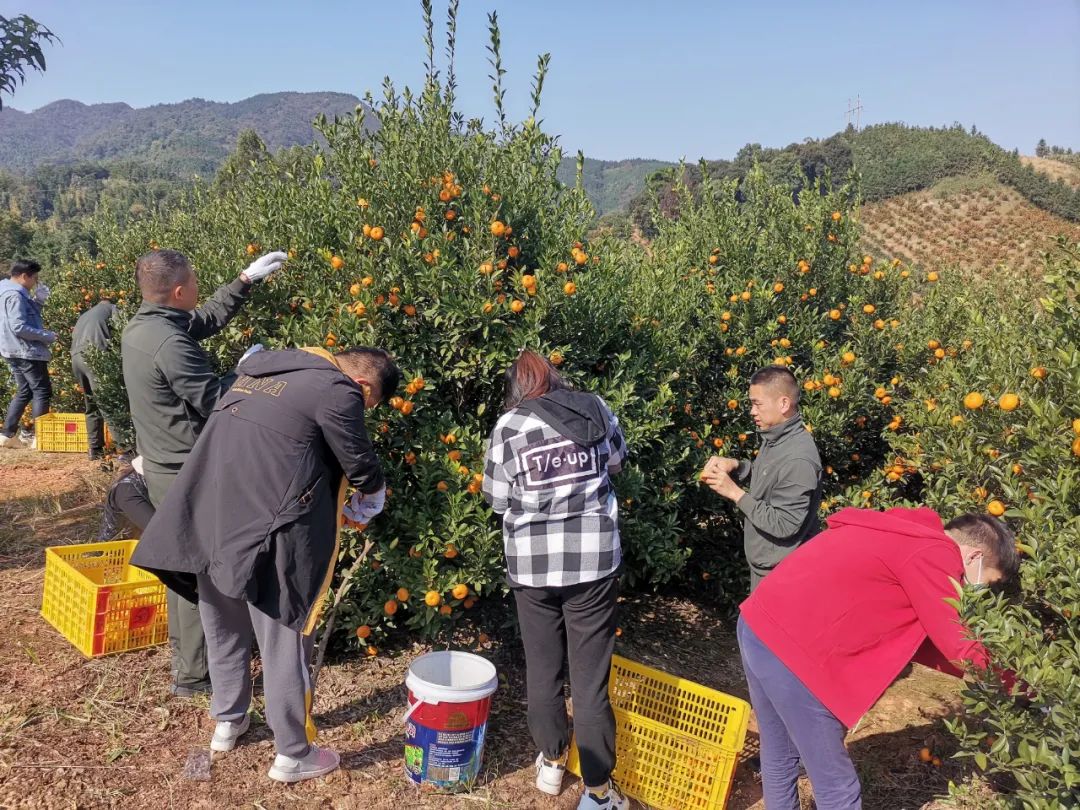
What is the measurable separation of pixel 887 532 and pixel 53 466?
8749mm

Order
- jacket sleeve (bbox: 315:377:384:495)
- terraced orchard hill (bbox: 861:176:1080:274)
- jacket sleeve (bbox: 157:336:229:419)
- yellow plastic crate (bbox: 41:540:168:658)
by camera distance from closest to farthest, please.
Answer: jacket sleeve (bbox: 315:377:384:495), jacket sleeve (bbox: 157:336:229:419), yellow plastic crate (bbox: 41:540:168:658), terraced orchard hill (bbox: 861:176:1080:274)

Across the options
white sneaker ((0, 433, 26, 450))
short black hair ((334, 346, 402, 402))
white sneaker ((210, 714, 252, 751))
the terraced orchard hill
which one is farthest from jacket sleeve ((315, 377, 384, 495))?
the terraced orchard hill

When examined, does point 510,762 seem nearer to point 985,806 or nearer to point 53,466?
point 985,806

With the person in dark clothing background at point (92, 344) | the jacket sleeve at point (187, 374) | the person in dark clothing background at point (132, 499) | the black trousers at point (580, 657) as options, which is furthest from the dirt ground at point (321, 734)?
the person in dark clothing background at point (92, 344)

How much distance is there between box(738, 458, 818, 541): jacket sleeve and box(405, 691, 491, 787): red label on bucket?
146cm

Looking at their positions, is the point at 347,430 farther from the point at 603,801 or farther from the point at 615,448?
the point at 603,801

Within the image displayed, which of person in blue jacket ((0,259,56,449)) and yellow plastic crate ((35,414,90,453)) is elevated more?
person in blue jacket ((0,259,56,449))

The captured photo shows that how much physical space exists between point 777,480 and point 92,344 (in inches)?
247

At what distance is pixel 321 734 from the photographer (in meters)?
3.58

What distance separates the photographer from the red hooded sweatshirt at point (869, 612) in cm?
241

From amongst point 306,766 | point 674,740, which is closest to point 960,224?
point 674,740

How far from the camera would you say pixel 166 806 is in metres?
3.00

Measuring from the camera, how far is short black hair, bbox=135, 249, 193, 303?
140 inches

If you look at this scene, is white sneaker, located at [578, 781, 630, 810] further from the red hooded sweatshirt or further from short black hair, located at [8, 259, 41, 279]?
short black hair, located at [8, 259, 41, 279]
